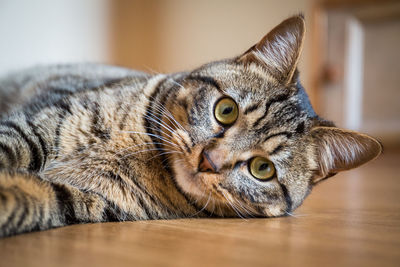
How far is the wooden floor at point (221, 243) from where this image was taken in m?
0.71

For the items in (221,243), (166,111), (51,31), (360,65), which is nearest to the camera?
(221,243)

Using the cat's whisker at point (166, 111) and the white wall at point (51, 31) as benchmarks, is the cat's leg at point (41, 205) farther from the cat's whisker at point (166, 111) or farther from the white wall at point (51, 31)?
the white wall at point (51, 31)

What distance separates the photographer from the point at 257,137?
3.76ft

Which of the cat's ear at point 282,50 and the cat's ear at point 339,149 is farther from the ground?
the cat's ear at point 282,50

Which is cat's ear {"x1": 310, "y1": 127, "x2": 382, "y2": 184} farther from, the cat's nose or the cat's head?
the cat's nose

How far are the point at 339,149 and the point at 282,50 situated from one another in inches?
14.7

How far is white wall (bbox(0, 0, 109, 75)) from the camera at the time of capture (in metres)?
3.25

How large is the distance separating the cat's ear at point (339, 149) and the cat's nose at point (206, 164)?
377 mm

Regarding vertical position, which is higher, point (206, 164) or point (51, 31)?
point (51, 31)

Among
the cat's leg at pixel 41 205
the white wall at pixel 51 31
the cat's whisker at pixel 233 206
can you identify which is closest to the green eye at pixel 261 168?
the cat's whisker at pixel 233 206

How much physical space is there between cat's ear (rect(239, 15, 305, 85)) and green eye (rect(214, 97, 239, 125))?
208 mm

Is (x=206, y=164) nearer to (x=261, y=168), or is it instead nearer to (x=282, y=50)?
(x=261, y=168)

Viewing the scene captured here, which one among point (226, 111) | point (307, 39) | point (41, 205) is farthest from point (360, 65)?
point (41, 205)

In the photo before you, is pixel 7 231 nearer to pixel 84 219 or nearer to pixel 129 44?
pixel 84 219
